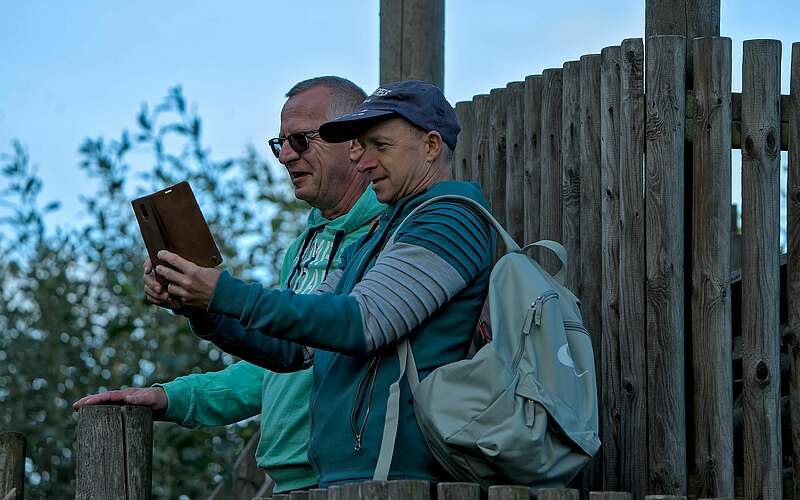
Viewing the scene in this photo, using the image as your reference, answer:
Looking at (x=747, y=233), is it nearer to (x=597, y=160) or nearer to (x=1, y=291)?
(x=597, y=160)

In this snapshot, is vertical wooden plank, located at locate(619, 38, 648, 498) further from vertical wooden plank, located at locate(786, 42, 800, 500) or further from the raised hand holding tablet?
the raised hand holding tablet

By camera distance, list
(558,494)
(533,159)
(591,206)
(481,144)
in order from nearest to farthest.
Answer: (558,494), (591,206), (533,159), (481,144)

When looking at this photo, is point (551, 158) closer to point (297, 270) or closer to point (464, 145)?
point (464, 145)

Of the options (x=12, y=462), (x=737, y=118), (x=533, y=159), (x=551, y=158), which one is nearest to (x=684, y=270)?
(x=737, y=118)

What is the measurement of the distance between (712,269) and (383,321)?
4.45 feet

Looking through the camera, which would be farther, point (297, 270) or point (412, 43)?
point (412, 43)

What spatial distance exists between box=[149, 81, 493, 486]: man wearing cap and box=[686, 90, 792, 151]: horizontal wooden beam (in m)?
1.04

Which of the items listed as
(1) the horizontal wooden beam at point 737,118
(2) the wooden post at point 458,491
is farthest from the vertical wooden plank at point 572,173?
(2) the wooden post at point 458,491

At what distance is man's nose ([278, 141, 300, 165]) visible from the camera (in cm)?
407

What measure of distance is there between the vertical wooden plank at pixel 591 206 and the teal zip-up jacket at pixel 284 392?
75 cm

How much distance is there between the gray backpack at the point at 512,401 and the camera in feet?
9.78

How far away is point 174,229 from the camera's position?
3.23m

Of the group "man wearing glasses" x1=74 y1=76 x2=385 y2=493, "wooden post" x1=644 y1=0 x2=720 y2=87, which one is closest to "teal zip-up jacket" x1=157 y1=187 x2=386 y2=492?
"man wearing glasses" x1=74 y1=76 x2=385 y2=493

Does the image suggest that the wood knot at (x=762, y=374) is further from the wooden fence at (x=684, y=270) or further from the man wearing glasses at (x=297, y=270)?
the man wearing glasses at (x=297, y=270)
